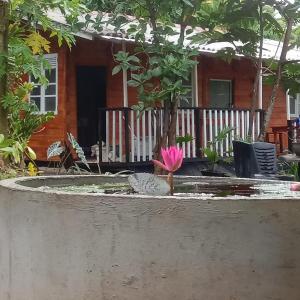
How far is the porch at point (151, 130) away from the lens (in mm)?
11891

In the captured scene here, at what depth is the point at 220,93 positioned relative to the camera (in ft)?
55.3

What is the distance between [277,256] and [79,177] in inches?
93.5

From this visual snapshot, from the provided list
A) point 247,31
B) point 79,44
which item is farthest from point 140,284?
point 79,44

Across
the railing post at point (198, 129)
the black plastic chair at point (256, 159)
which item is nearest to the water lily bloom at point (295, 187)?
the black plastic chair at point (256, 159)

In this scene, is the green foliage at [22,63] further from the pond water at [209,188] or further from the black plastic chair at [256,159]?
the black plastic chair at [256,159]

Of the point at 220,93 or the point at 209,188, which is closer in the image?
the point at 209,188

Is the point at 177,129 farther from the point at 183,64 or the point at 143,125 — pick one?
the point at 183,64

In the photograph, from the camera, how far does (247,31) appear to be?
39.5ft

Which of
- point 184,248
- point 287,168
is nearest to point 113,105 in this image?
point 287,168

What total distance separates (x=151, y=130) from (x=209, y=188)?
277 inches

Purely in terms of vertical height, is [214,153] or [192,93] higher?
[192,93]

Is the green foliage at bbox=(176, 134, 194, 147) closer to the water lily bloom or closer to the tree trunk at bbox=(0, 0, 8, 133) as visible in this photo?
the tree trunk at bbox=(0, 0, 8, 133)

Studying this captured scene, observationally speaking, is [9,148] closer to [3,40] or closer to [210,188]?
[3,40]

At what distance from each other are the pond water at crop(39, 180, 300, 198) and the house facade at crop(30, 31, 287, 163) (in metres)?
6.24
